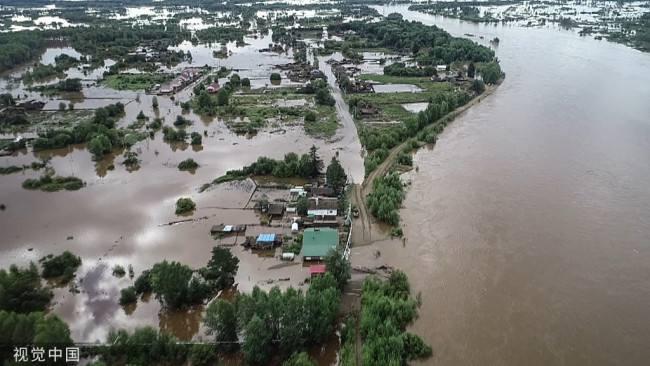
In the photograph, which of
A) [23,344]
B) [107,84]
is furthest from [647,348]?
[107,84]

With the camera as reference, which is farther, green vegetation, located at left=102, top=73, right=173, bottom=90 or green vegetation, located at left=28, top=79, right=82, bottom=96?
green vegetation, located at left=102, top=73, right=173, bottom=90

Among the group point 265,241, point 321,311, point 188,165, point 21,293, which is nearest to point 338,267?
point 321,311

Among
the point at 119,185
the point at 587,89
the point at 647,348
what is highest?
the point at 587,89

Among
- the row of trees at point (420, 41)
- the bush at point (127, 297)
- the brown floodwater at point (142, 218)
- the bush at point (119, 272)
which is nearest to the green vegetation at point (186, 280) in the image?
the bush at point (127, 297)

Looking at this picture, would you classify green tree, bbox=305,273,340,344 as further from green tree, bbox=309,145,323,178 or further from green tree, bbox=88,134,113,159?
green tree, bbox=88,134,113,159

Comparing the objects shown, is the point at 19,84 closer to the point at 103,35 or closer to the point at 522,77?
the point at 103,35

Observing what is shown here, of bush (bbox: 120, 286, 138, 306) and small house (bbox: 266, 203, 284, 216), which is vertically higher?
small house (bbox: 266, 203, 284, 216)

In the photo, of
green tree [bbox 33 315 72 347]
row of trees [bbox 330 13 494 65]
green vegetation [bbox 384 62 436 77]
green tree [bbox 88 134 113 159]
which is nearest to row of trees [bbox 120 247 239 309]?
green tree [bbox 33 315 72 347]
